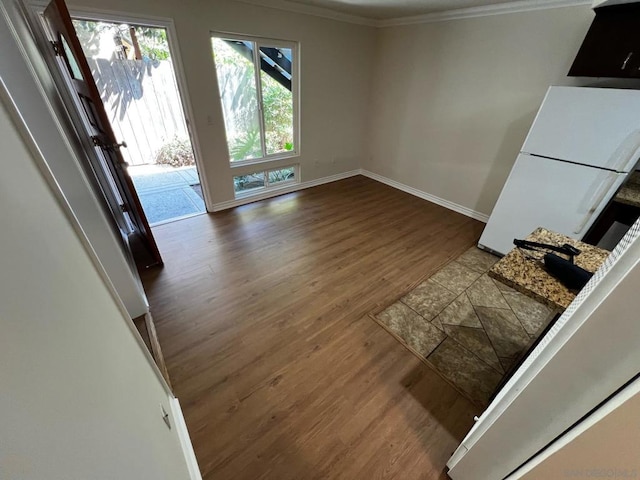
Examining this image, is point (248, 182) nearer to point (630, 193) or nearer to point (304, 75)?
point (304, 75)

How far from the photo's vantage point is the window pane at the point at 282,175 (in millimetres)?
3908

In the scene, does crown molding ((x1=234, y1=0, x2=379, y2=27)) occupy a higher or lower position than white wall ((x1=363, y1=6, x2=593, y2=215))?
higher

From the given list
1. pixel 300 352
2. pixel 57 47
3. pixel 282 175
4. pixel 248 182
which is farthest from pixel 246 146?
pixel 300 352

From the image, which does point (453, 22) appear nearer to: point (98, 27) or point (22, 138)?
point (22, 138)

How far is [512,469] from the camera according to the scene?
81cm

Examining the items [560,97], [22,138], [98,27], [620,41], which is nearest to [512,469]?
[22,138]

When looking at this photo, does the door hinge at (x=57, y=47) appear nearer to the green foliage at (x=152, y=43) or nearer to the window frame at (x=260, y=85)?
the window frame at (x=260, y=85)

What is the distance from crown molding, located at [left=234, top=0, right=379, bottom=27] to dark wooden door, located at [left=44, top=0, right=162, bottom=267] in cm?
170

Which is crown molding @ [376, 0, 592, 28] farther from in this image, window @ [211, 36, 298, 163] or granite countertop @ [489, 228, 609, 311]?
granite countertop @ [489, 228, 609, 311]

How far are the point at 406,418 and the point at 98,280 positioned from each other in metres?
1.61

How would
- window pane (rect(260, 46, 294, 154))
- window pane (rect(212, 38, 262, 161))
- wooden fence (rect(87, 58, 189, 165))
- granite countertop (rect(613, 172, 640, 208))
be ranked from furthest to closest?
wooden fence (rect(87, 58, 189, 165))
window pane (rect(260, 46, 294, 154))
window pane (rect(212, 38, 262, 161))
granite countertop (rect(613, 172, 640, 208))

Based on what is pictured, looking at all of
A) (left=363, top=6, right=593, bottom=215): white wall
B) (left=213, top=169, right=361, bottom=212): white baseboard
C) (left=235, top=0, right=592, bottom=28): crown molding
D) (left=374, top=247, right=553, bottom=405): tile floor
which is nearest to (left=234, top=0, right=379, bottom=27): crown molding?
(left=235, top=0, right=592, bottom=28): crown molding

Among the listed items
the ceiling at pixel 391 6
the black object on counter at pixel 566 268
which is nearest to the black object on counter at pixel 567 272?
the black object on counter at pixel 566 268

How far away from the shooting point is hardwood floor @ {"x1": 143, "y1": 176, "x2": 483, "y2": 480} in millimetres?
1301
